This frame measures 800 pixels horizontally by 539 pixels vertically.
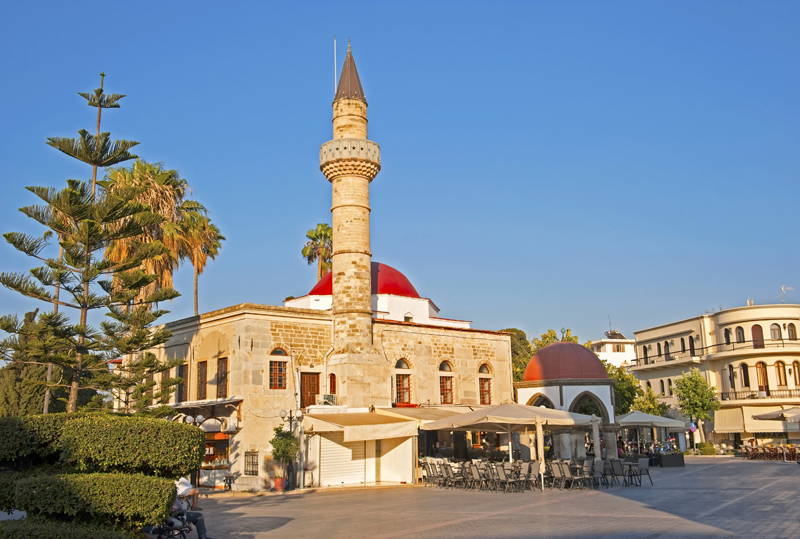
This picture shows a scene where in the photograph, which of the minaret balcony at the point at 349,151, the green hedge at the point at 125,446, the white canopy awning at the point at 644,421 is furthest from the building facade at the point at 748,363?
the green hedge at the point at 125,446

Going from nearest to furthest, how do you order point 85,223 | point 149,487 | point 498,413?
point 149,487 → point 85,223 → point 498,413

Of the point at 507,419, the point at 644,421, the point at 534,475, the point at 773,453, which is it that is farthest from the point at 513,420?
the point at 773,453

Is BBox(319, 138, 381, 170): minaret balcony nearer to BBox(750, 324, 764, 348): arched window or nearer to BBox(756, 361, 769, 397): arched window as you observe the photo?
BBox(750, 324, 764, 348): arched window

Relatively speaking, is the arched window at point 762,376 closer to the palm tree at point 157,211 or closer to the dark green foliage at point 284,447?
the dark green foliage at point 284,447

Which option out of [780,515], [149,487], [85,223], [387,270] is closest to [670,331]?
[387,270]

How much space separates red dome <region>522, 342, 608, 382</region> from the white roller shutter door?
428 inches

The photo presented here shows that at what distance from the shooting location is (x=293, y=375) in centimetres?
2164

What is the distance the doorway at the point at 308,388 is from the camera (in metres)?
21.9

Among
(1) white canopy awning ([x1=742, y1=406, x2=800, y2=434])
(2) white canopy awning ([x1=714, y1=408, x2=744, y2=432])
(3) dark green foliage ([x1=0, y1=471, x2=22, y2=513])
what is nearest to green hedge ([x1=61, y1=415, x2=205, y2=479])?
(3) dark green foliage ([x1=0, y1=471, x2=22, y2=513])

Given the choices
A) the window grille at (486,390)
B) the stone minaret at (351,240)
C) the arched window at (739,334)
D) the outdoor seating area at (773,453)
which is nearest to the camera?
the stone minaret at (351,240)

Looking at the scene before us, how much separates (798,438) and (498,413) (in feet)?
87.7

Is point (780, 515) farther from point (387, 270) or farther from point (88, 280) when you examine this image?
point (387, 270)

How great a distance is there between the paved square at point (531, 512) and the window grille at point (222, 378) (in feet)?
12.1

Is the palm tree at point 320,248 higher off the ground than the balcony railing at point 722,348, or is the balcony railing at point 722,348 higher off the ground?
the palm tree at point 320,248
